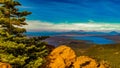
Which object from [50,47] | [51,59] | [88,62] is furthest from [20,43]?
[88,62]

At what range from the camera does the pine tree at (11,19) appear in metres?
62.2

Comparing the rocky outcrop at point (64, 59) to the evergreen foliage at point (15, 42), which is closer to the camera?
the evergreen foliage at point (15, 42)

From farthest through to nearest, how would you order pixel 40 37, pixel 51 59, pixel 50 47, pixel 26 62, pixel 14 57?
pixel 50 47
pixel 51 59
pixel 40 37
pixel 26 62
pixel 14 57

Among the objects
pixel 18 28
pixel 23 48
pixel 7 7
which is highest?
pixel 7 7

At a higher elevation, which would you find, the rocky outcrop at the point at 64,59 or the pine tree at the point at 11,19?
the pine tree at the point at 11,19

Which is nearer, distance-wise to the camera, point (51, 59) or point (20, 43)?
point (20, 43)

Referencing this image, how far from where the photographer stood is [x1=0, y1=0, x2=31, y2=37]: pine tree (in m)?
62.2

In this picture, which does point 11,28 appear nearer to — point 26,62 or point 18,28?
point 18,28

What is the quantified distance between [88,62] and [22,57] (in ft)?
86.9

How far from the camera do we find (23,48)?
62.7 meters

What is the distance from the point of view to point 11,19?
63.1m

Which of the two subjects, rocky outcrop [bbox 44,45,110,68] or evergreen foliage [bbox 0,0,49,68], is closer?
evergreen foliage [bbox 0,0,49,68]

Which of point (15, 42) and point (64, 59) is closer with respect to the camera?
point (15, 42)

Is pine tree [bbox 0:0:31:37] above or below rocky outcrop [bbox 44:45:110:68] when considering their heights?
above
